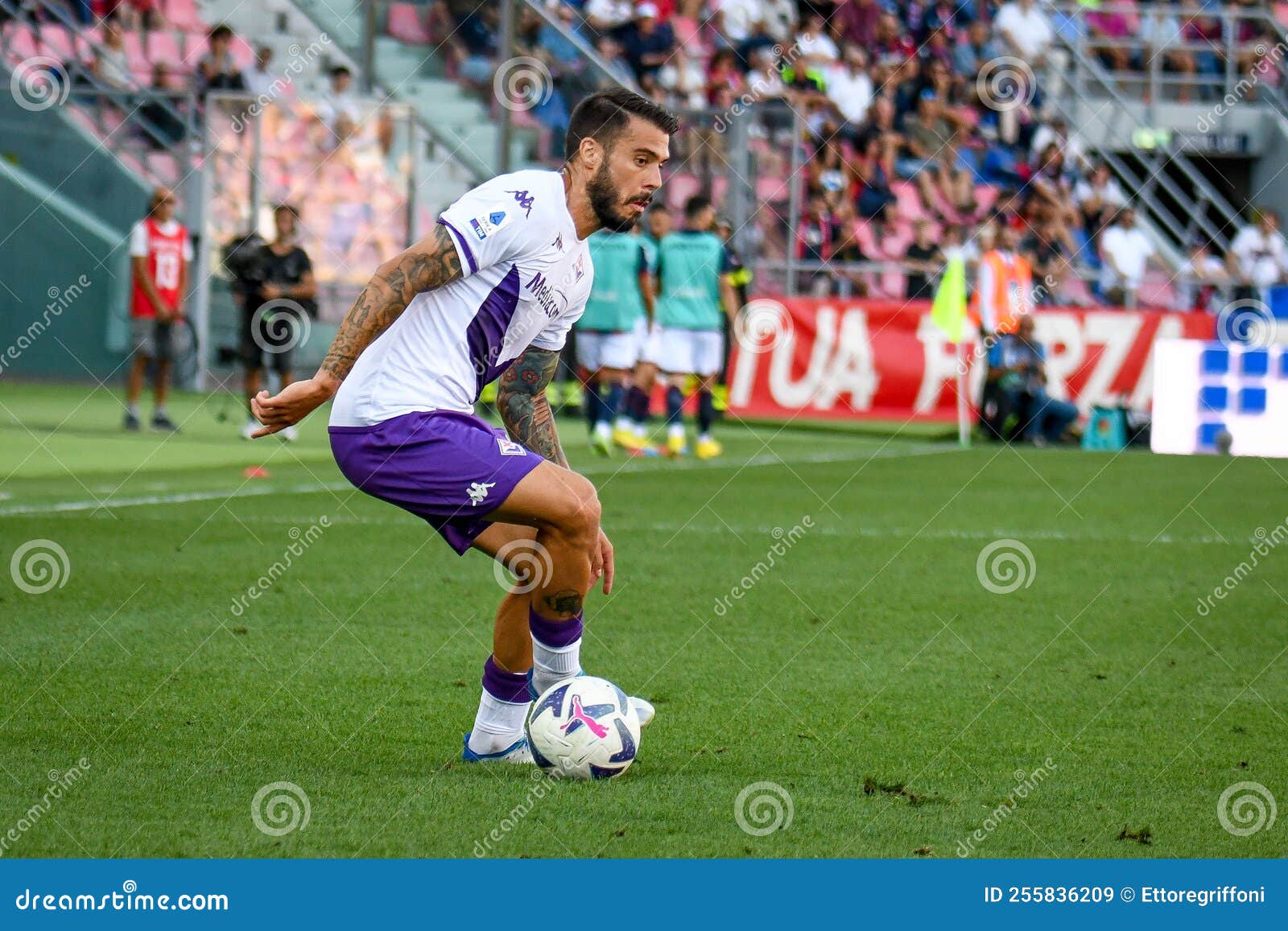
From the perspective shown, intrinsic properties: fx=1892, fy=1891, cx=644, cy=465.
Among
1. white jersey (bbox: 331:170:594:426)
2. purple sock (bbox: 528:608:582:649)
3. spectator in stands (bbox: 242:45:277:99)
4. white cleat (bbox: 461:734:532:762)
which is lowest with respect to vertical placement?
white cleat (bbox: 461:734:532:762)

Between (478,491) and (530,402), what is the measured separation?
0.65 meters

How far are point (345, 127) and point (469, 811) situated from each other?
60.7 ft

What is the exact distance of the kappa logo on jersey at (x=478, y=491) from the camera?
199 inches

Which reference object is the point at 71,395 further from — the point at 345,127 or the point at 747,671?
the point at 747,671

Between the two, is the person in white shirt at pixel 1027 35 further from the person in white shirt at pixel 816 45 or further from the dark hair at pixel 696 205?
the dark hair at pixel 696 205

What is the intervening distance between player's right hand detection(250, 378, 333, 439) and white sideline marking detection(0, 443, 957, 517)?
6.79m

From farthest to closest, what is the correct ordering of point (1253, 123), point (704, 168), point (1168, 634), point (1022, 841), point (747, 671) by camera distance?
point (1253, 123)
point (704, 168)
point (1168, 634)
point (747, 671)
point (1022, 841)

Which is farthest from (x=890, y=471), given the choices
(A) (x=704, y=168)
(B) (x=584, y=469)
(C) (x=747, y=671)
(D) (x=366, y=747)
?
(D) (x=366, y=747)

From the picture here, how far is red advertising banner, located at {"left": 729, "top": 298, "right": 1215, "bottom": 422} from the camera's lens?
21188 mm

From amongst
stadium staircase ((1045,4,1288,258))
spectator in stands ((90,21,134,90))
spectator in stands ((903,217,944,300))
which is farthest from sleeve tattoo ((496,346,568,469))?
stadium staircase ((1045,4,1288,258))

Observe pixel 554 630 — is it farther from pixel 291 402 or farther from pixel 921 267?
pixel 921 267

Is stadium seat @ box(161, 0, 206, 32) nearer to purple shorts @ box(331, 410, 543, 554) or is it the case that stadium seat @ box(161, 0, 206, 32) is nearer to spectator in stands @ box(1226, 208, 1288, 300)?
spectator in stands @ box(1226, 208, 1288, 300)

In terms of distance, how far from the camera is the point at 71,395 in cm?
2053

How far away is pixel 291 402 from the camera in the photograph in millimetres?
4727
